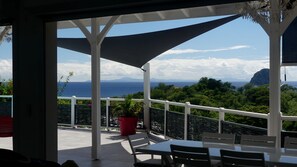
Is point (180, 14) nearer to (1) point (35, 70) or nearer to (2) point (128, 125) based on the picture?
(2) point (128, 125)

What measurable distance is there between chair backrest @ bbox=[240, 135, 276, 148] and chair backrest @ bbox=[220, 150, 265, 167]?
0.99 meters

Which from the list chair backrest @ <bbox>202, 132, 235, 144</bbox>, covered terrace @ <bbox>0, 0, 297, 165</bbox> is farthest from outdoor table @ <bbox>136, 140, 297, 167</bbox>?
covered terrace @ <bbox>0, 0, 297, 165</bbox>

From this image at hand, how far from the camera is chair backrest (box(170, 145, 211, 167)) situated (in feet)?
12.4

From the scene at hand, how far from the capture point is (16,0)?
4215mm

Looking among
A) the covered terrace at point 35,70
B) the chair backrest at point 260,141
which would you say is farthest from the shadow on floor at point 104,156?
the chair backrest at point 260,141

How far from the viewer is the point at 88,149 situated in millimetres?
7543

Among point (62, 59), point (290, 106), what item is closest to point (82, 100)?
point (290, 106)

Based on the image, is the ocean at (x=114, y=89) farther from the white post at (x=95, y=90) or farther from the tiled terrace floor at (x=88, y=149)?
the white post at (x=95, y=90)

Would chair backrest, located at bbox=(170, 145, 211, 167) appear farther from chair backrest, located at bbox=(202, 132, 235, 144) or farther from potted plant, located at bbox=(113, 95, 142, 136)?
potted plant, located at bbox=(113, 95, 142, 136)

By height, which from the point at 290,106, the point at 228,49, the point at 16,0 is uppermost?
the point at 228,49

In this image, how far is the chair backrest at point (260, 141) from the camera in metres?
4.44

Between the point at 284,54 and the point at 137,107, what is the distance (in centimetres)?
464

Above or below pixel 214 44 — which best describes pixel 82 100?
below

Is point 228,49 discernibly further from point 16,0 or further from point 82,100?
point 16,0
